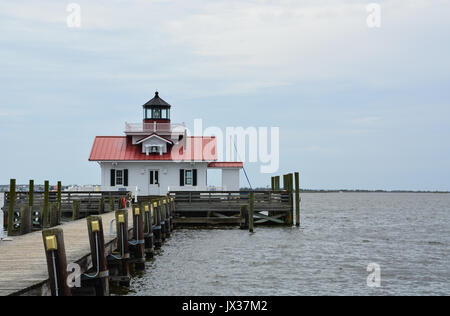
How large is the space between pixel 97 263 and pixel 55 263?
2.67m

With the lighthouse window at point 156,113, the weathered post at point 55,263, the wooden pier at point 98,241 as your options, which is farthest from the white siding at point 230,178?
the weathered post at point 55,263

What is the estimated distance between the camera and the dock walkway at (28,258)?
413 inches

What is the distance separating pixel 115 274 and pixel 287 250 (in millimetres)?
11766

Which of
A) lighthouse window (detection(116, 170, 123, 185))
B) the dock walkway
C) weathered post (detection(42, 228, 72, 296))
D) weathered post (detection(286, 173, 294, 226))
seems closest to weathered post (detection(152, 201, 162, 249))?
the dock walkway

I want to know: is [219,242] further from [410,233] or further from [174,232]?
[410,233]

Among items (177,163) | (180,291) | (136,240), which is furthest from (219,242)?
(177,163)

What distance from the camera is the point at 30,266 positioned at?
12.4 meters

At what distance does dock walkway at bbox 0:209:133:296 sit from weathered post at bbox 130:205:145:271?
1.08 m

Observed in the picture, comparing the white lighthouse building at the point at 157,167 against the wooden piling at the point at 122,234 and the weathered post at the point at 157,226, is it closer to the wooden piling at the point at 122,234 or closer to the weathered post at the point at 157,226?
the weathered post at the point at 157,226

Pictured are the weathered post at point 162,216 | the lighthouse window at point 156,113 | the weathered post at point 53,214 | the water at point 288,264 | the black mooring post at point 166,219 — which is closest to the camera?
the water at point 288,264

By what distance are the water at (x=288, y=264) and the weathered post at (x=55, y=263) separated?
5.84 meters

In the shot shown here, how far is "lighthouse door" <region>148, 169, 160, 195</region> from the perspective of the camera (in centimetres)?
4434

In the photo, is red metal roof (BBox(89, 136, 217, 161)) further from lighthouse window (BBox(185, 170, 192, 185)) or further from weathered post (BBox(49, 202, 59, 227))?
weathered post (BBox(49, 202, 59, 227))
